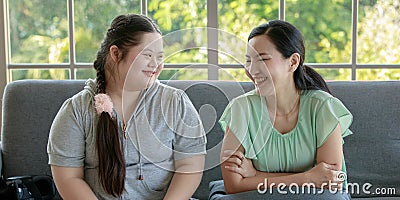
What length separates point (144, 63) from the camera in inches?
65.6

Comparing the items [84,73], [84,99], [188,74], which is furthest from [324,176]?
[84,73]

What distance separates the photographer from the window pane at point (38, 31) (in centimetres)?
269

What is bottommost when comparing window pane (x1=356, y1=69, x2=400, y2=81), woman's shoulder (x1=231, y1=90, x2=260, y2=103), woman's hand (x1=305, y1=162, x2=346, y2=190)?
woman's hand (x1=305, y1=162, x2=346, y2=190)

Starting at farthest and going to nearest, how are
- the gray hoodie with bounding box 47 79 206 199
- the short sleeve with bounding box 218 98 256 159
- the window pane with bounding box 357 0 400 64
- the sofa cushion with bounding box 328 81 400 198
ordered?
1. the window pane with bounding box 357 0 400 64
2. the sofa cushion with bounding box 328 81 400 198
3. the short sleeve with bounding box 218 98 256 159
4. the gray hoodie with bounding box 47 79 206 199

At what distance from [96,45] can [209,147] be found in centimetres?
89

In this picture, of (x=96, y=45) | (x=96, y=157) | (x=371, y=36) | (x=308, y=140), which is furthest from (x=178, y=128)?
(x=371, y=36)

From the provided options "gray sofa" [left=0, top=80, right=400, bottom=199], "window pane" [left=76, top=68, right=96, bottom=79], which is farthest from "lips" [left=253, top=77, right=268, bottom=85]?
"window pane" [left=76, top=68, right=96, bottom=79]

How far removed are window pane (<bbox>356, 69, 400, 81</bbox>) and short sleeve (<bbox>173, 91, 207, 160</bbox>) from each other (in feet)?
3.86

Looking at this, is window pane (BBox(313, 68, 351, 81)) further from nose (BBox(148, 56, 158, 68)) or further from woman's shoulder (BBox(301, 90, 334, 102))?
nose (BBox(148, 56, 158, 68))

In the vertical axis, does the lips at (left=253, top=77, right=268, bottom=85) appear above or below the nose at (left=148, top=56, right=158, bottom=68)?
below

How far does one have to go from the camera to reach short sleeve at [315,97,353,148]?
182cm

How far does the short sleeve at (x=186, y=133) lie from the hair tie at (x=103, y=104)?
21 cm

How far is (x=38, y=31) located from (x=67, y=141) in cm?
115

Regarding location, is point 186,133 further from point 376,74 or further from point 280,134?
point 376,74
